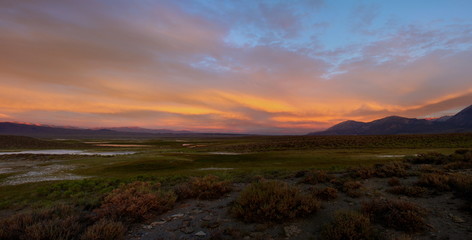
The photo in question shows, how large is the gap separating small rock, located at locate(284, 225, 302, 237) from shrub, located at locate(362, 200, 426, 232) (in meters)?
2.12

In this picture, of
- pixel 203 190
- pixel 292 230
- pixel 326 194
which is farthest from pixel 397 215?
pixel 203 190

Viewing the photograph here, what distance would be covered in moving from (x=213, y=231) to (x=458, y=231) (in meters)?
6.08

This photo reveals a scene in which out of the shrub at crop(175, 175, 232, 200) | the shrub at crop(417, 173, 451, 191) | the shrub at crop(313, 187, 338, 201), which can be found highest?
the shrub at crop(417, 173, 451, 191)

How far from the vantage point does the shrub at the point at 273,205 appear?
6.06 meters

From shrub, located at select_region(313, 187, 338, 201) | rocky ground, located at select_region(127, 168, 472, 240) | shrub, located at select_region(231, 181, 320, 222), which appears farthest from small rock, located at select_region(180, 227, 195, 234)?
shrub, located at select_region(313, 187, 338, 201)

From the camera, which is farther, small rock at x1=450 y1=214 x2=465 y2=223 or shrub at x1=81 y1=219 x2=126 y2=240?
small rock at x1=450 y1=214 x2=465 y2=223

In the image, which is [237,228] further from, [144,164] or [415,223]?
[144,164]

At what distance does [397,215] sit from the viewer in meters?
5.45

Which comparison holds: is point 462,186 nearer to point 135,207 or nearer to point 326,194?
point 326,194

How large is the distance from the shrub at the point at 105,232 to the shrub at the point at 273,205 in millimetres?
3214

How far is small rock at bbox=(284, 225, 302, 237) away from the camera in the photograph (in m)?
5.32

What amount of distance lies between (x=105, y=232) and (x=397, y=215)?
25.0ft

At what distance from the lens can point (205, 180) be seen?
10.1 metres

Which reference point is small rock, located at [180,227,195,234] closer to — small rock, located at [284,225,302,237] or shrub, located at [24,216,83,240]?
small rock, located at [284,225,302,237]
